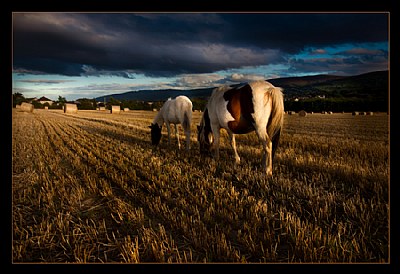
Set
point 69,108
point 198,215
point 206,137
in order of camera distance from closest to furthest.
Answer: point 198,215 < point 206,137 < point 69,108

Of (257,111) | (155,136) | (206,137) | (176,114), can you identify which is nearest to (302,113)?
(176,114)

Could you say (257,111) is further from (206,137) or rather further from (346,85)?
(206,137)

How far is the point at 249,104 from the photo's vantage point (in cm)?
577

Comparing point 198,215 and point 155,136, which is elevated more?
point 155,136

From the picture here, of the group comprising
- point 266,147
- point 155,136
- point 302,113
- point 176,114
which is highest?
point 302,113

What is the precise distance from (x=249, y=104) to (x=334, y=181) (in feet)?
8.53

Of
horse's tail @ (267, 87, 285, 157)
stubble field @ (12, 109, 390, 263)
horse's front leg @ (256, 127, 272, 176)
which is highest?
horse's tail @ (267, 87, 285, 157)

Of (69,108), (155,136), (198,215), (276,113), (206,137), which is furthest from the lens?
(69,108)

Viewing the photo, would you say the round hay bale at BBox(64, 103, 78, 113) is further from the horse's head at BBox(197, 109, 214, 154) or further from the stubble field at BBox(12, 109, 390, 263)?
the horse's head at BBox(197, 109, 214, 154)

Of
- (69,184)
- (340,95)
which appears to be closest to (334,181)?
(340,95)

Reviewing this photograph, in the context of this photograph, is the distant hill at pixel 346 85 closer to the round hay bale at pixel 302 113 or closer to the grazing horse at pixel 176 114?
the grazing horse at pixel 176 114

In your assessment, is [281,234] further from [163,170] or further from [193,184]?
[163,170]

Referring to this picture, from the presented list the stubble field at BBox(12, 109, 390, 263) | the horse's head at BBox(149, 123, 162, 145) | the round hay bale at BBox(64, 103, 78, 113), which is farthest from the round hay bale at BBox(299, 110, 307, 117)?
the round hay bale at BBox(64, 103, 78, 113)

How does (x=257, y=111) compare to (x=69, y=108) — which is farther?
(x=69, y=108)
